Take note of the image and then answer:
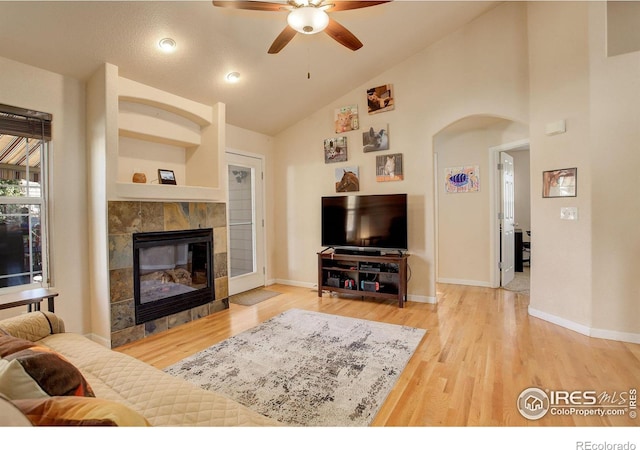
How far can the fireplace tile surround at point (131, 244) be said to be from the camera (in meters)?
2.83

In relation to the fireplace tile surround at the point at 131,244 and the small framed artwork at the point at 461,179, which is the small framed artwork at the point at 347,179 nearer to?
the small framed artwork at the point at 461,179

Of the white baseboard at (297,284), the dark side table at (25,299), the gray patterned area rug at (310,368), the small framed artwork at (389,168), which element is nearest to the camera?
the gray patterned area rug at (310,368)

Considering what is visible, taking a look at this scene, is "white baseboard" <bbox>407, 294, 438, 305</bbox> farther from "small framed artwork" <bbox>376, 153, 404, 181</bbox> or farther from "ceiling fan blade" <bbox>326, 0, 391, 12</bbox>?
"ceiling fan blade" <bbox>326, 0, 391, 12</bbox>

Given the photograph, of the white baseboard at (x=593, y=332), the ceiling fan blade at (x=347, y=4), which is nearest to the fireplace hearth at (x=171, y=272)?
the ceiling fan blade at (x=347, y=4)

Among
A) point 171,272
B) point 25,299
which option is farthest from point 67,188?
point 171,272

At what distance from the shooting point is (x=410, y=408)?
6.00 feet

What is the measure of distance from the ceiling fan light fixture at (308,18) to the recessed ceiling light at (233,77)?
5.17 feet

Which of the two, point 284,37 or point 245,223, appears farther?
point 245,223

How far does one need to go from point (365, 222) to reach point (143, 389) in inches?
128

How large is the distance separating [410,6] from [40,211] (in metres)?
4.12

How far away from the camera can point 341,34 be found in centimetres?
240

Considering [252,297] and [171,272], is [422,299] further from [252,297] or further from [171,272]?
[171,272]

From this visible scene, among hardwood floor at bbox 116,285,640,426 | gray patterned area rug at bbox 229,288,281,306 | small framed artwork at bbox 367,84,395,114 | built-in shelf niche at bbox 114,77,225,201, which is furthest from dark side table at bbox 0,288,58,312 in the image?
small framed artwork at bbox 367,84,395,114
